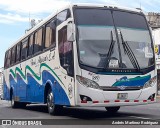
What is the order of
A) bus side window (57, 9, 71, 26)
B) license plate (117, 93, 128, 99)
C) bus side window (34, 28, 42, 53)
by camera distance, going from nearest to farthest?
license plate (117, 93, 128, 99), bus side window (57, 9, 71, 26), bus side window (34, 28, 42, 53)

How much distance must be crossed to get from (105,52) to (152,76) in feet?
5.83

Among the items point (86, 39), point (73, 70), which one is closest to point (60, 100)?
point (73, 70)

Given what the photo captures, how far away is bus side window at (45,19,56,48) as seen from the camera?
12.8 metres

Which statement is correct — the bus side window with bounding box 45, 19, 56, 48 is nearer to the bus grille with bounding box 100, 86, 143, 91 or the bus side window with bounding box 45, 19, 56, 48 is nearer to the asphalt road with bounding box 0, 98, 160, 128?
the asphalt road with bounding box 0, 98, 160, 128

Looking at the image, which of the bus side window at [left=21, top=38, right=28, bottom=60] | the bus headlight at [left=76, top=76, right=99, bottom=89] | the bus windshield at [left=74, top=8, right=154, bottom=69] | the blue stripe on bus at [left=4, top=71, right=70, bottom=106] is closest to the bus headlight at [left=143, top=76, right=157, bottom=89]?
the bus windshield at [left=74, top=8, right=154, bottom=69]

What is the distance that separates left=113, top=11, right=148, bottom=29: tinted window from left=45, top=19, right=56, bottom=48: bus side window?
2317 millimetres

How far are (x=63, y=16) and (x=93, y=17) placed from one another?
116cm

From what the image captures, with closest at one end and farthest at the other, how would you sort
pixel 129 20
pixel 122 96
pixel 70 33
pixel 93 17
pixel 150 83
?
pixel 70 33 → pixel 122 96 → pixel 93 17 → pixel 150 83 → pixel 129 20

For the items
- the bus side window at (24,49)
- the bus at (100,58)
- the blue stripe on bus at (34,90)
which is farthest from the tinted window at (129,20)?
the bus side window at (24,49)

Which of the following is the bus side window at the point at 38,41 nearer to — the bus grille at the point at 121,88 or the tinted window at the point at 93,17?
the tinted window at the point at 93,17

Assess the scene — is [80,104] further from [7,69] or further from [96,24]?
[7,69]

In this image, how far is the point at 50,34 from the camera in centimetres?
1329

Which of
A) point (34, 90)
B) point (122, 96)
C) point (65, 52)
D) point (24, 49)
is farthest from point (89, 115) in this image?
point (24, 49)

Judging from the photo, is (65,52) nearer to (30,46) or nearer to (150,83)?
(150,83)
